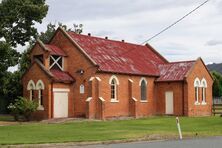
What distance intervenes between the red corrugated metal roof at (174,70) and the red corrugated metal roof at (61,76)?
34.5ft

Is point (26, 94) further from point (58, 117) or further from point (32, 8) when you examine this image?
point (32, 8)

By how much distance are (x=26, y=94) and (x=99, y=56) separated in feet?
25.4

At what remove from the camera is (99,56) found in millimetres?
45375

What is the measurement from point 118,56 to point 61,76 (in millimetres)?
7152

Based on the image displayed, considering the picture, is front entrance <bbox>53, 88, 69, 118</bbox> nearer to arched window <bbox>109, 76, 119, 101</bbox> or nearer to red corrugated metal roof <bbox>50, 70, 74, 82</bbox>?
red corrugated metal roof <bbox>50, 70, 74, 82</bbox>

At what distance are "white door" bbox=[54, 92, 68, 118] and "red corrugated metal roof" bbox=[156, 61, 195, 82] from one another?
1124cm

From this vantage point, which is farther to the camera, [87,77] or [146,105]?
[146,105]

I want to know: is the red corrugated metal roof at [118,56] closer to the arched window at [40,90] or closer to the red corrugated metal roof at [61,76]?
the red corrugated metal roof at [61,76]

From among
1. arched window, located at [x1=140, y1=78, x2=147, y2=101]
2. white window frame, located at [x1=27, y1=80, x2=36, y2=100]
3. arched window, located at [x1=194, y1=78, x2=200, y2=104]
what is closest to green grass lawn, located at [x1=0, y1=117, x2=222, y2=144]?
white window frame, located at [x1=27, y1=80, x2=36, y2=100]

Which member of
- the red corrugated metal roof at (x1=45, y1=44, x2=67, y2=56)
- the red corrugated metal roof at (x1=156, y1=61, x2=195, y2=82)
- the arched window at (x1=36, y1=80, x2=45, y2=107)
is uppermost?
the red corrugated metal roof at (x1=45, y1=44, x2=67, y2=56)

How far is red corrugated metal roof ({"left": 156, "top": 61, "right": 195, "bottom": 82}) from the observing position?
49219mm

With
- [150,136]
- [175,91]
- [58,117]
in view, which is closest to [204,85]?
[175,91]

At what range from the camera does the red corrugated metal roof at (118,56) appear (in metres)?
45.2

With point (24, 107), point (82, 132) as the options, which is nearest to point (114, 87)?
point (24, 107)
